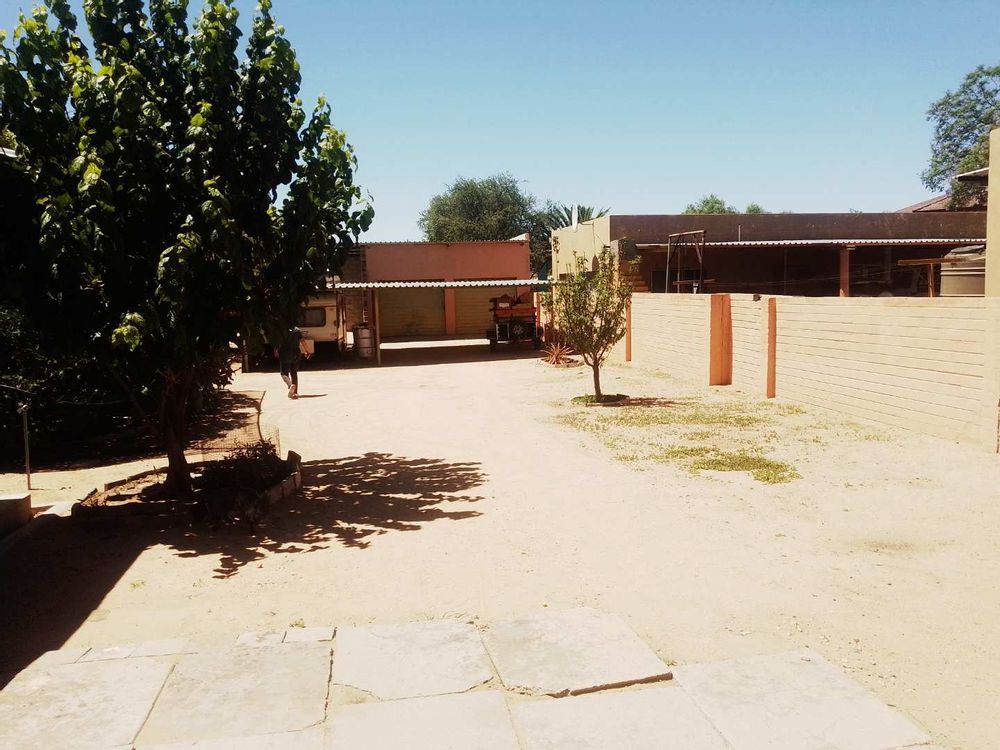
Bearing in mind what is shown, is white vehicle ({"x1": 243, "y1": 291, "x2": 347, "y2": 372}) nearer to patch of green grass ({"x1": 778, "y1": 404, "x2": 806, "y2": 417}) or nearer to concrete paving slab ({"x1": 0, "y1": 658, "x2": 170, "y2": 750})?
patch of green grass ({"x1": 778, "y1": 404, "x2": 806, "y2": 417})

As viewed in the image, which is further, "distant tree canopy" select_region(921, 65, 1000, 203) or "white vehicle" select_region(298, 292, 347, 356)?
"distant tree canopy" select_region(921, 65, 1000, 203)

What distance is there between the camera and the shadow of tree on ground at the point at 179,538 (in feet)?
17.3

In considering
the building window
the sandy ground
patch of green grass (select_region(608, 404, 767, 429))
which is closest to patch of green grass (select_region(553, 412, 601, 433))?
patch of green grass (select_region(608, 404, 767, 429))

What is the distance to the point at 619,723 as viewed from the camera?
11.6 ft

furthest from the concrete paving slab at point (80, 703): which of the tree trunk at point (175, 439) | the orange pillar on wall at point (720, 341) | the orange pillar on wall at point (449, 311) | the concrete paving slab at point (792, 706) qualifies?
the orange pillar on wall at point (449, 311)

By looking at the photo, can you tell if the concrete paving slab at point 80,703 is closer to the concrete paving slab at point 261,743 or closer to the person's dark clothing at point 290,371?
the concrete paving slab at point 261,743

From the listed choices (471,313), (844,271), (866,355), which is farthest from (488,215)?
(866,355)

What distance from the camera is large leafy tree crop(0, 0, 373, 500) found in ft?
21.4

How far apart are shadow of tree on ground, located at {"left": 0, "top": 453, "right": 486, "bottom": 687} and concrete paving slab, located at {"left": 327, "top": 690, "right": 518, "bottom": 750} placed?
1.90 meters

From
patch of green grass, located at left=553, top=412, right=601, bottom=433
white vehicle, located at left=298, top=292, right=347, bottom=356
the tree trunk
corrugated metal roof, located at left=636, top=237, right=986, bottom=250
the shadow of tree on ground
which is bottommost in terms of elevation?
the shadow of tree on ground

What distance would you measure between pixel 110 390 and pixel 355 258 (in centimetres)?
2124

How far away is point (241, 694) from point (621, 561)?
3.02 meters

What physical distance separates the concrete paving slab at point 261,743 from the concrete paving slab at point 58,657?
46.9 inches

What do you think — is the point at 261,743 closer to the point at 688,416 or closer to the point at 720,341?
the point at 688,416
